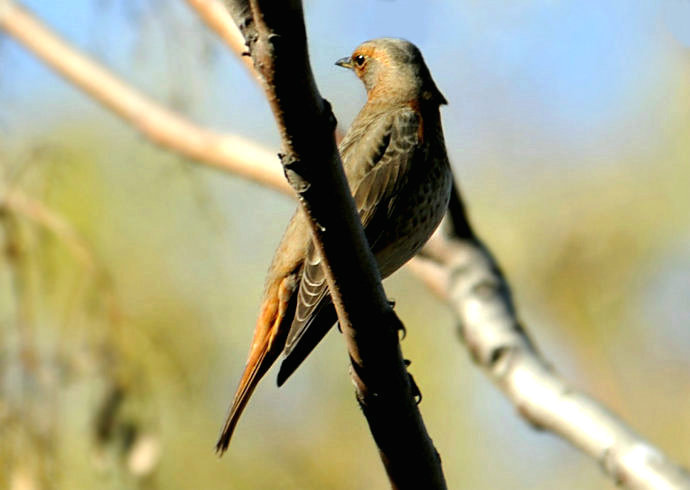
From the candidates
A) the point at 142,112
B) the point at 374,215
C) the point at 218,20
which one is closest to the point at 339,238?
the point at 374,215

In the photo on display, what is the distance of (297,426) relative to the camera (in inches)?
300

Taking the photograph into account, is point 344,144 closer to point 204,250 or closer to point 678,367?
point 204,250

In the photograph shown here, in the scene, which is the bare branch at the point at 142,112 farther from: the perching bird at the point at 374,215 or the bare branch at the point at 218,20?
the perching bird at the point at 374,215

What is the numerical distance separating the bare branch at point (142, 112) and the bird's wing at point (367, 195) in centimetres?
116

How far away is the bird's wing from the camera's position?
11.5ft

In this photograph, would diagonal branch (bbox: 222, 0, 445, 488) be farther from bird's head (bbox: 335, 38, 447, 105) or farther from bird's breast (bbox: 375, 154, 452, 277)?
bird's head (bbox: 335, 38, 447, 105)

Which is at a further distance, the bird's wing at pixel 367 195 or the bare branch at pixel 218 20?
the bare branch at pixel 218 20

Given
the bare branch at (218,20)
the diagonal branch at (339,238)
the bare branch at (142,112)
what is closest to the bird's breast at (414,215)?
the diagonal branch at (339,238)

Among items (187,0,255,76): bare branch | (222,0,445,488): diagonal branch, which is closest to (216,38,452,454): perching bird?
(222,0,445,488): diagonal branch

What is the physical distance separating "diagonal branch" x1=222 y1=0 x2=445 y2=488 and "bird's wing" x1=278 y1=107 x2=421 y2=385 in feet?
1.91

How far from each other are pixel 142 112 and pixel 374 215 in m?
2.27

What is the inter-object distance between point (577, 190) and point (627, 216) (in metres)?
0.46

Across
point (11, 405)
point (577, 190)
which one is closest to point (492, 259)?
point (11, 405)

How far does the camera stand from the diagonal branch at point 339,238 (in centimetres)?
213
